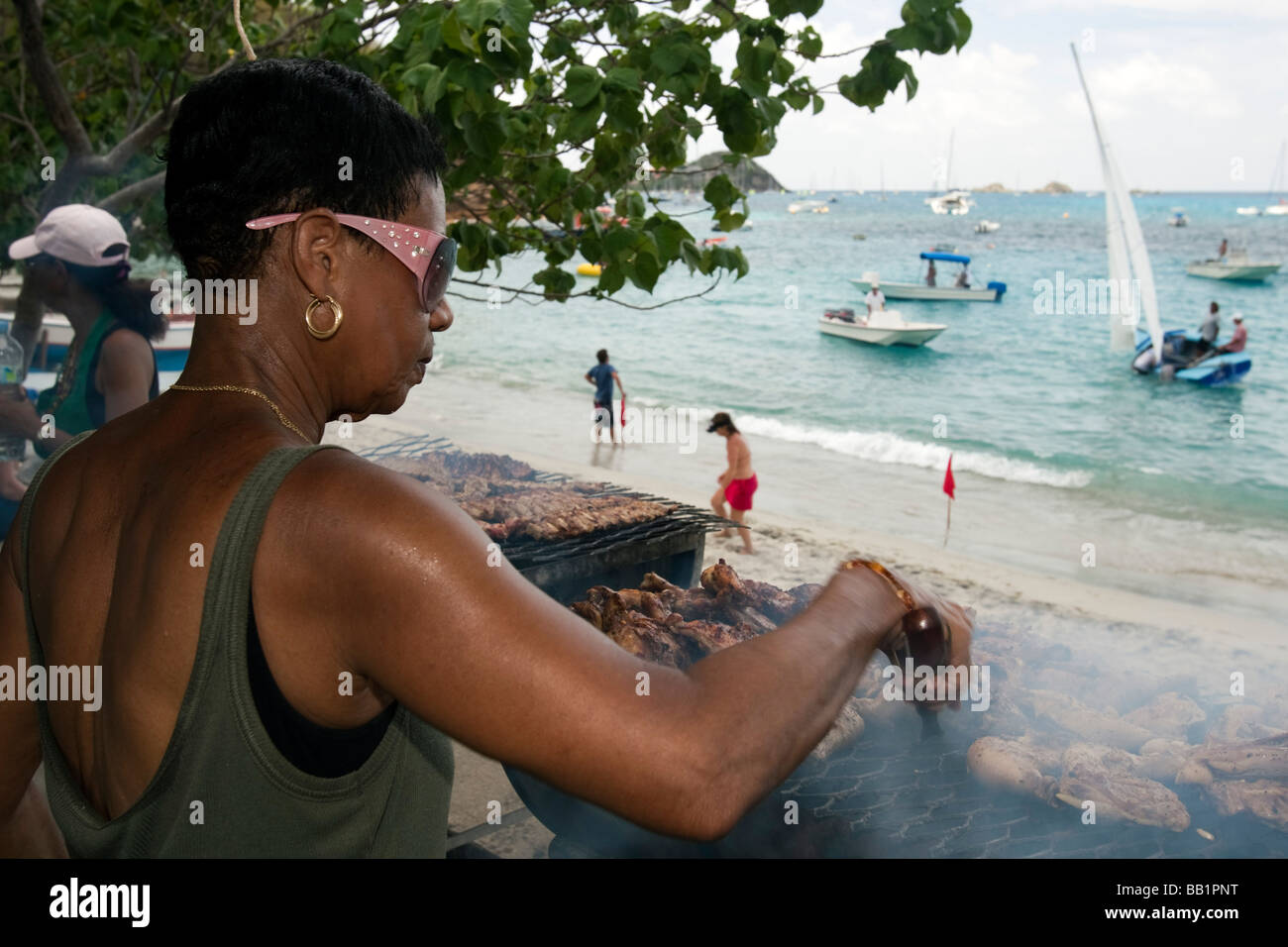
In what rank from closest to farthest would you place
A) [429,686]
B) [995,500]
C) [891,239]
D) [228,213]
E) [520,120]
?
[429,686] → [228,213] → [520,120] → [995,500] → [891,239]

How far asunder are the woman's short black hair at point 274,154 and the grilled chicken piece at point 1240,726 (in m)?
3.19

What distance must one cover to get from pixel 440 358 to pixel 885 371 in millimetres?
13796

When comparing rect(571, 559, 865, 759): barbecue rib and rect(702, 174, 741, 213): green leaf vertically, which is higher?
rect(702, 174, 741, 213): green leaf

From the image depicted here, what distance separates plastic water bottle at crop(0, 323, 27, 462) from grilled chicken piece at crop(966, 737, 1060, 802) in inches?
210

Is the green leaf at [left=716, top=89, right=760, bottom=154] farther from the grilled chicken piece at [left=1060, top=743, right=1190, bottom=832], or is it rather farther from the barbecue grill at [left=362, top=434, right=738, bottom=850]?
the grilled chicken piece at [left=1060, top=743, right=1190, bottom=832]

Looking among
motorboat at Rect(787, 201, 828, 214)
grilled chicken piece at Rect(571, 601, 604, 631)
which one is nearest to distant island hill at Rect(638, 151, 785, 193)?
grilled chicken piece at Rect(571, 601, 604, 631)

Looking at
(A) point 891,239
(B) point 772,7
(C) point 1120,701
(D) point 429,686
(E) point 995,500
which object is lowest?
(E) point 995,500

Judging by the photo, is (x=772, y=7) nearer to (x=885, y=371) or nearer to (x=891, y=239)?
(x=885, y=371)

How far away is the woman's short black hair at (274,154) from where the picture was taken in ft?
4.10

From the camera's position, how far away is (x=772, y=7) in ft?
11.6

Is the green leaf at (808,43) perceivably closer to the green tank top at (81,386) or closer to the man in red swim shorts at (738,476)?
the green tank top at (81,386)

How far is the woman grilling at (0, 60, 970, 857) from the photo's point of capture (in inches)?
40.3

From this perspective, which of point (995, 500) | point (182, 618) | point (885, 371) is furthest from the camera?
point (885, 371)
